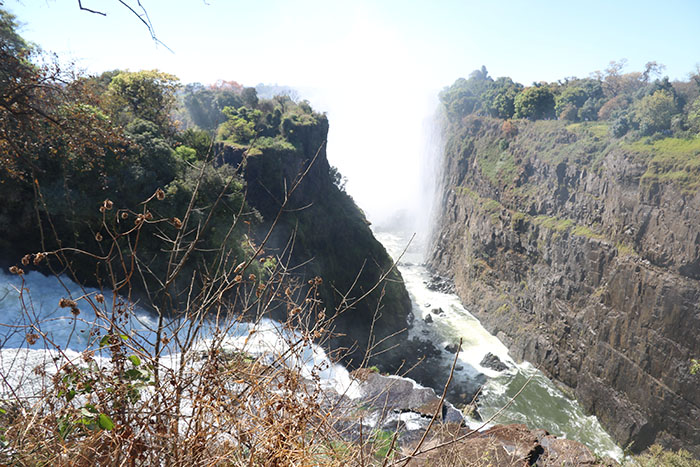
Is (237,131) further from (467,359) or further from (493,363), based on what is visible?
(493,363)

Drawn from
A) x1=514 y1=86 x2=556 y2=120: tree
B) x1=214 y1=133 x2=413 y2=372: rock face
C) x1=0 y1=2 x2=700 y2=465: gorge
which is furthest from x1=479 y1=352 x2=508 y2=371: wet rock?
x1=514 y1=86 x2=556 y2=120: tree

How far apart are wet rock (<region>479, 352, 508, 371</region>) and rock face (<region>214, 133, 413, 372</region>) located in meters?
5.82

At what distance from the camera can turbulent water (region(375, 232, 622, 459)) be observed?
19.7 meters

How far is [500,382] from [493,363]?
167 centimetres

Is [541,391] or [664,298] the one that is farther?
[541,391]

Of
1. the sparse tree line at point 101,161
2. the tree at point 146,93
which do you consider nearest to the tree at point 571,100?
the sparse tree line at point 101,161

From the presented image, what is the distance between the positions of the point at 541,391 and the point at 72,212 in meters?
26.4

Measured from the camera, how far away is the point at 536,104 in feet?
132

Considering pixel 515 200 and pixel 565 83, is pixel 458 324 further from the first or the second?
pixel 565 83

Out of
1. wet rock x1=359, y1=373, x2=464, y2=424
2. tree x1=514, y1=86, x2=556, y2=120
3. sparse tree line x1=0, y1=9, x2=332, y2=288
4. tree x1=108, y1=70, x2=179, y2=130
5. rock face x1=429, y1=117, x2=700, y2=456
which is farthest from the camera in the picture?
tree x1=514, y1=86, x2=556, y2=120

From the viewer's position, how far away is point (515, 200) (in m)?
32.1

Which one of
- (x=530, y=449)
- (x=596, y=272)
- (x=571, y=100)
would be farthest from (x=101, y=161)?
(x=571, y=100)

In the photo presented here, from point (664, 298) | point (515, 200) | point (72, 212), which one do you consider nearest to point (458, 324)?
point (515, 200)

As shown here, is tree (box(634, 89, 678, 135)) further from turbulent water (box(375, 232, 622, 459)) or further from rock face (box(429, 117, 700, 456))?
turbulent water (box(375, 232, 622, 459))
